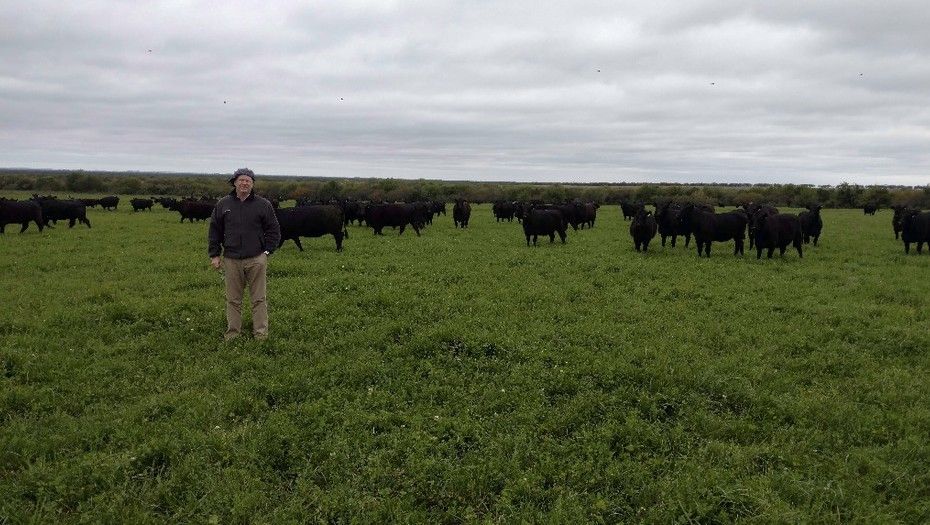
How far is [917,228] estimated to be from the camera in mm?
20109

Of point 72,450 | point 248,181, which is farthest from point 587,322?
point 72,450

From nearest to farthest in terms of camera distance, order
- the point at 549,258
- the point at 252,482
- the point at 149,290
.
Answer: the point at 252,482
the point at 149,290
the point at 549,258

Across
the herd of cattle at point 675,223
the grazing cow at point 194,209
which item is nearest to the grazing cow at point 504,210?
the herd of cattle at point 675,223

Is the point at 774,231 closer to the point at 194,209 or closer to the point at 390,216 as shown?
the point at 390,216

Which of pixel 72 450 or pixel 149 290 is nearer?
pixel 72 450

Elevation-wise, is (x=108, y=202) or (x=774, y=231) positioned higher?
(x=108, y=202)

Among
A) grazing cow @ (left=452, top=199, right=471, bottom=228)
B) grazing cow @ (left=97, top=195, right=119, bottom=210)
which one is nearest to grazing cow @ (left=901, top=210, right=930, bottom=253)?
grazing cow @ (left=452, top=199, right=471, bottom=228)

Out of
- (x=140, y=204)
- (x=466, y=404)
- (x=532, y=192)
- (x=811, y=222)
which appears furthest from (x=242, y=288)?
(x=532, y=192)

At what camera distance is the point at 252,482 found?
502 cm

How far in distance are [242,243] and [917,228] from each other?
76.5 ft

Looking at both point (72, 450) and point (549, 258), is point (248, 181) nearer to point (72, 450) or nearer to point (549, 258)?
point (72, 450)

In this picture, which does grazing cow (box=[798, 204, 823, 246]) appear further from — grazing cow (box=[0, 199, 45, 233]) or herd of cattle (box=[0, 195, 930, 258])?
grazing cow (box=[0, 199, 45, 233])

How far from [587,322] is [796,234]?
12.9 meters

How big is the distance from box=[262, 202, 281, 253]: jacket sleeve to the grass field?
148cm
